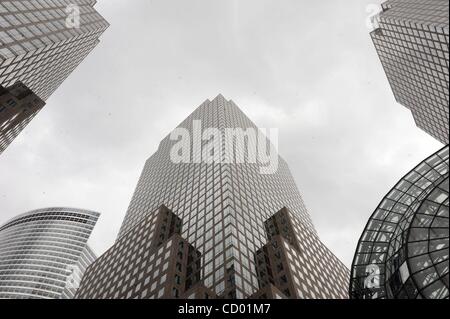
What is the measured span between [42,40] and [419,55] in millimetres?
82522

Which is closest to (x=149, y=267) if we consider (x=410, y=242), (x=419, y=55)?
(x=410, y=242)

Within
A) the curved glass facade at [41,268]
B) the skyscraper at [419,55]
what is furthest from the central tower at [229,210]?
the curved glass facade at [41,268]

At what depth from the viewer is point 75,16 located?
88.6 meters

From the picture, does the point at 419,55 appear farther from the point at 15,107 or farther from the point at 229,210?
the point at 15,107

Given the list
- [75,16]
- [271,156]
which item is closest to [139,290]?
[75,16]

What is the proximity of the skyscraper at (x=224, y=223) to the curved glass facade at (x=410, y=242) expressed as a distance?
24.2m

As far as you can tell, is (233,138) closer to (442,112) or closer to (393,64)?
(393,64)

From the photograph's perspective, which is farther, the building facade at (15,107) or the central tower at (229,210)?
the building facade at (15,107)

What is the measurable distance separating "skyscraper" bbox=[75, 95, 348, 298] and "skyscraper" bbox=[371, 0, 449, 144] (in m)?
44.9

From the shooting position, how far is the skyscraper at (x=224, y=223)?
219 feet

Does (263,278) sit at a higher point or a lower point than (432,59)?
lower

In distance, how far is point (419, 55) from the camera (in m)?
87.8

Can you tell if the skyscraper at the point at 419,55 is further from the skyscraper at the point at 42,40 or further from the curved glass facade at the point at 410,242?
the skyscraper at the point at 42,40
